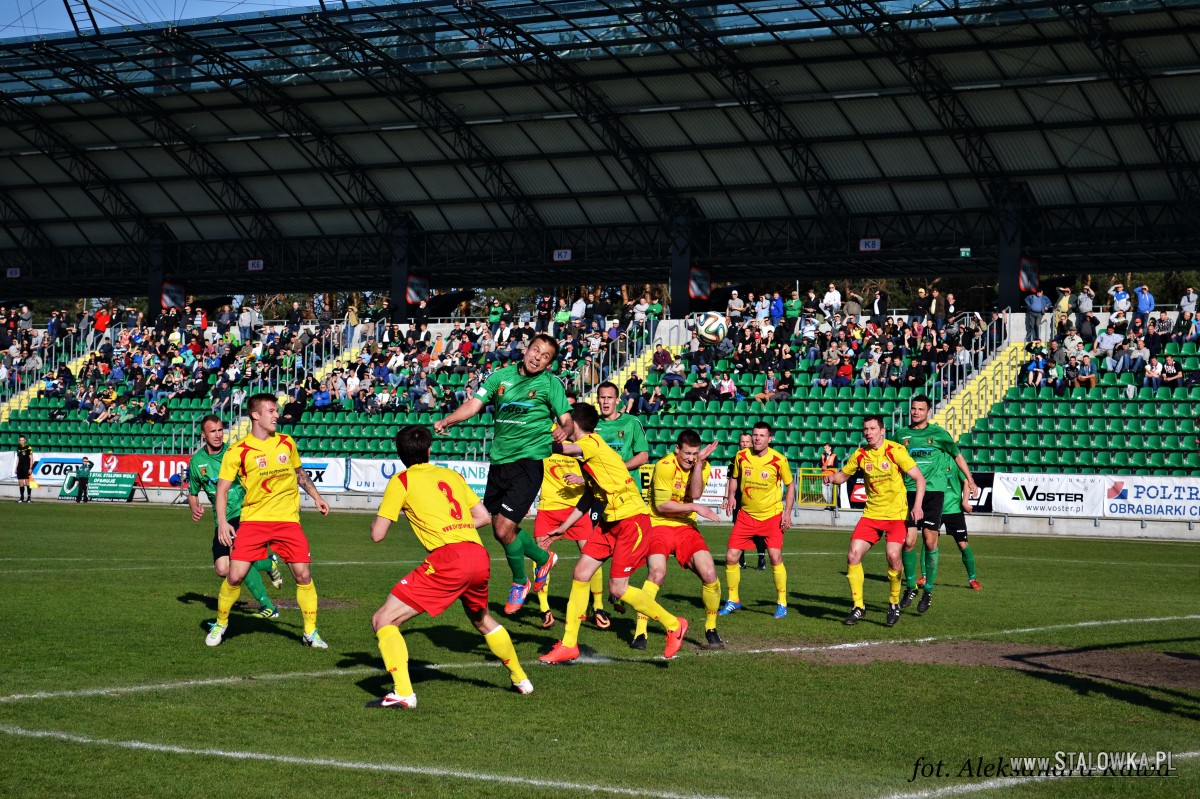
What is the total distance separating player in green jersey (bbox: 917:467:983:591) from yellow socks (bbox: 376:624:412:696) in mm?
9993

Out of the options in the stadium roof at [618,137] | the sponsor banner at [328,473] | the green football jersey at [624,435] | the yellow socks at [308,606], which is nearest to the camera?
the yellow socks at [308,606]

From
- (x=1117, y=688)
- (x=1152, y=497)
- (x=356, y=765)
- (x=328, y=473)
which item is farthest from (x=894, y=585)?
(x=328, y=473)

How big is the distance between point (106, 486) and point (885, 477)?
32122 mm

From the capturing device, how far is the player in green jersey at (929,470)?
53.1 feet

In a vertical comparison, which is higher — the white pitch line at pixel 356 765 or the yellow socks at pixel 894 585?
the yellow socks at pixel 894 585

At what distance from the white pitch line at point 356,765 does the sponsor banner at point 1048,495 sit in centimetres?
2661

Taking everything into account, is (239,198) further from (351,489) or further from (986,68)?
(986,68)

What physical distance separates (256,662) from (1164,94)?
3257 cm

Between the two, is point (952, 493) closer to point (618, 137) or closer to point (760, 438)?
point (760, 438)

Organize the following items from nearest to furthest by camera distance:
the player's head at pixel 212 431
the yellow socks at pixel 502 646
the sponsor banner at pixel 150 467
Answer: the yellow socks at pixel 502 646 → the player's head at pixel 212 431 → the sponsor banner at pixel 150 467

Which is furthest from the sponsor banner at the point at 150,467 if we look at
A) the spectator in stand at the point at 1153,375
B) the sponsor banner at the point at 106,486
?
the spectator in stand at the point at 1153,375

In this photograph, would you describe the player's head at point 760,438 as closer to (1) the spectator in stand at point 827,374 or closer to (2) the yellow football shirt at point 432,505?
(2) the yellow football shirt at point 432,505

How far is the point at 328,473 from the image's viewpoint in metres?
38.5

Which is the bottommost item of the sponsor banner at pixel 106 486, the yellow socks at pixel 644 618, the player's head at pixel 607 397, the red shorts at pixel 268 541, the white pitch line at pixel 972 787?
the sponsor banner at pixel 106 486
